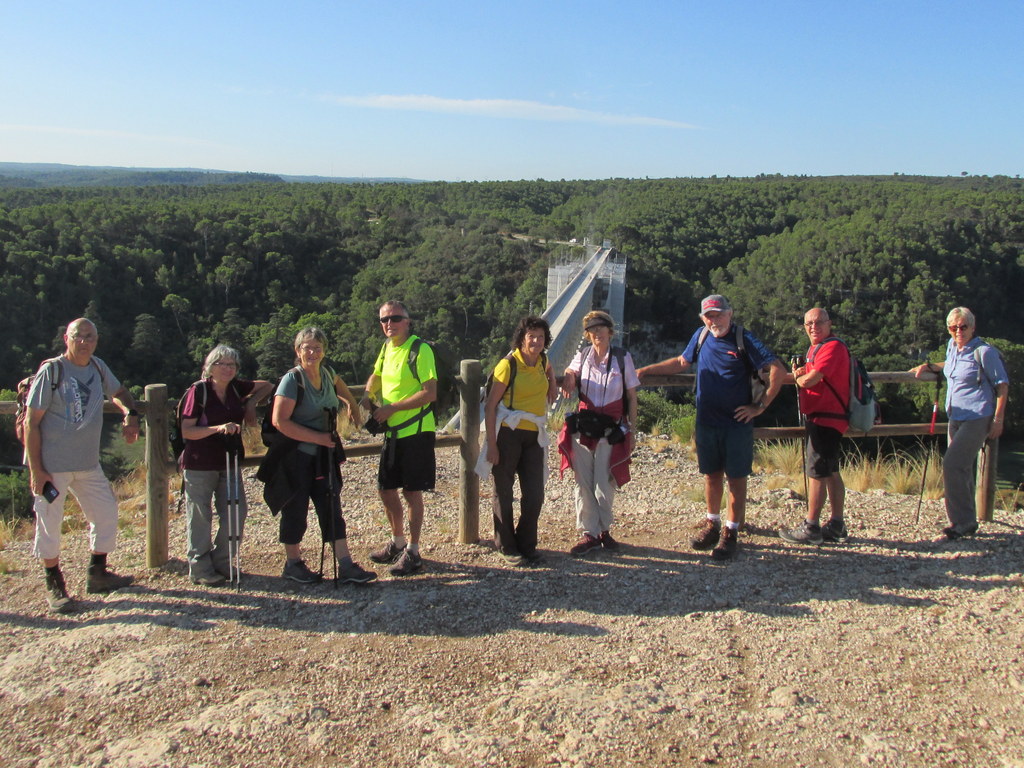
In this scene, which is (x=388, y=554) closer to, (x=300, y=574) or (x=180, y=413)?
(x=300, y=574)

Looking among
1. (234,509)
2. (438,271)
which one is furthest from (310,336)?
(438,271)

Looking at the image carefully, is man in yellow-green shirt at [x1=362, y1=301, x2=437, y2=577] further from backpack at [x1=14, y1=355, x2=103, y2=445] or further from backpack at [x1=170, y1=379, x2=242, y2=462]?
backpack at [x1=14, y1=355, x2=103, y2=445]

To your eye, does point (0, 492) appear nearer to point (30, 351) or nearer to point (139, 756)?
point (139, 756)

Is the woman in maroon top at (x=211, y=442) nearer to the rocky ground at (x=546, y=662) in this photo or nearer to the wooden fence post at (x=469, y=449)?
the rocky ground at (x=546, y=662)

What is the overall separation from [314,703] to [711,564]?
2.50 m

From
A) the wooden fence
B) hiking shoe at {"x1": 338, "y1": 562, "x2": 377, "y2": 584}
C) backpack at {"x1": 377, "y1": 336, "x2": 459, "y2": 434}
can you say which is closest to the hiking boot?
the wooden fence

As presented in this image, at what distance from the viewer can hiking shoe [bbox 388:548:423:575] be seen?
446 centimetres

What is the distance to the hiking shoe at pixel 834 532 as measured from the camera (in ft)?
16.2

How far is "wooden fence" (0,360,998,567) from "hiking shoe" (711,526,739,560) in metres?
0.92

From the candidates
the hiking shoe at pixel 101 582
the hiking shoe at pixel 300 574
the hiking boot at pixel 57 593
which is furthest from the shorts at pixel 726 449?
the hiking boot at pixel 57 593

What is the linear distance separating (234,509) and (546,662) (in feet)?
6.56

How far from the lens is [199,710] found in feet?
9.95

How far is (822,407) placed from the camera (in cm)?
468

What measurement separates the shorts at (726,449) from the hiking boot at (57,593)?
3593 mm
